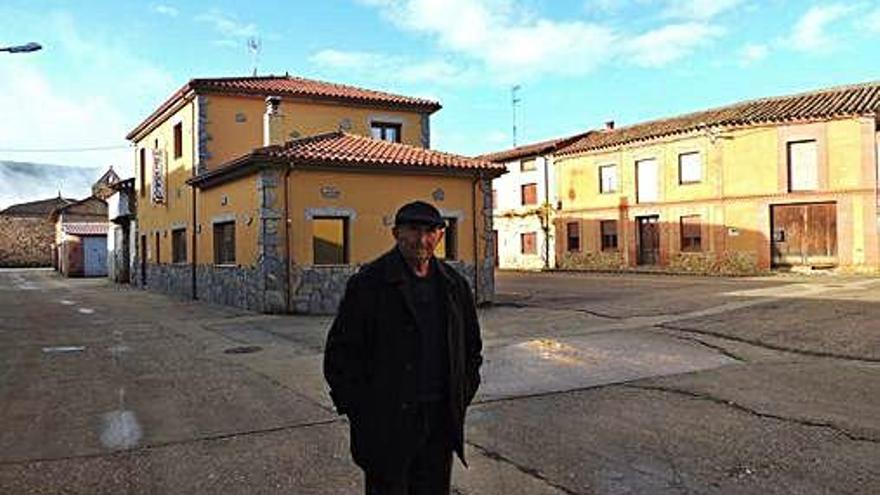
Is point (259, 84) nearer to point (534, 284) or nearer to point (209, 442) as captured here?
point (534, 284)

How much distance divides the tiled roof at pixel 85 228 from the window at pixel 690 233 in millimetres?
31761

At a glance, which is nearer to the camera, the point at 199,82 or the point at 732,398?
the point at 732,398

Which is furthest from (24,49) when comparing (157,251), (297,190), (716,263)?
(716,263)

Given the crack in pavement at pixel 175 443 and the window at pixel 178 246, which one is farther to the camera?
the window at pixel 178 246

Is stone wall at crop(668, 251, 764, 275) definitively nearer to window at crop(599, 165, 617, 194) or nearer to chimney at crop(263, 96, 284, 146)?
window at crop(599, 165, 617, 194)

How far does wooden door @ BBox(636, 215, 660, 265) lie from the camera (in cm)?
3080

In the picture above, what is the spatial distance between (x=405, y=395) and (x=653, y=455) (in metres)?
2.81

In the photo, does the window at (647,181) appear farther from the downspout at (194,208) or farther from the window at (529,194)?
the downspout at (194,208)

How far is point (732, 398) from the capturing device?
22.3 ft

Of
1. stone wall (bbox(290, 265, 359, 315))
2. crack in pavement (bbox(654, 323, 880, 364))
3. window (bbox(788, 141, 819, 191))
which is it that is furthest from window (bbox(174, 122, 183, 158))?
window (bbox(788, 141, 819, 191))

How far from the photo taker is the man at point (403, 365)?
9.57 ft

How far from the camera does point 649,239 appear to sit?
3130 centimetres

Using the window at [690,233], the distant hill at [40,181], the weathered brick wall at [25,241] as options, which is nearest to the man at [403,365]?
the window at [690,233]

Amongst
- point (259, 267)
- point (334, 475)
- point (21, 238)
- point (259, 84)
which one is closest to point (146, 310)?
point (259, 267)
